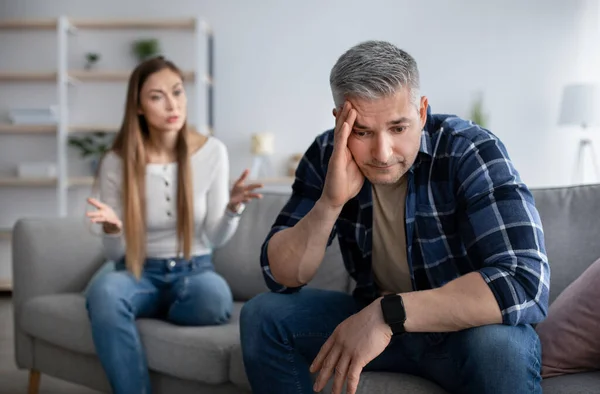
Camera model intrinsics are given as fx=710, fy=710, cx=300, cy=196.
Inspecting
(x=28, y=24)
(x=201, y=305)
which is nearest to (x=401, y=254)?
(x=201, y=305)

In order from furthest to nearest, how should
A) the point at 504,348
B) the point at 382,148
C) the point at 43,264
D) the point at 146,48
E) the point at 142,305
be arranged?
the point at 146,48
the point at 43,264
the point at 142,305
the point at 382,148
the point at 504,348

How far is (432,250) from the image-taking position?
4.77 ft

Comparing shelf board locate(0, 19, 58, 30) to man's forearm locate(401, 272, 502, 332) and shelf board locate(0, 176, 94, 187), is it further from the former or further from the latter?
man's forearm locate(401, 272, 502, 332)

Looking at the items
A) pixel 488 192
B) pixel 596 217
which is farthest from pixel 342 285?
pixel 488 192

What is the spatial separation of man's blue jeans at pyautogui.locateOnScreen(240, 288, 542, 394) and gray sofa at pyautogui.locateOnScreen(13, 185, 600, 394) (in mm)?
50

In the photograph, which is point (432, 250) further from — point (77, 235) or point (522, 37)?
point (522, 37)

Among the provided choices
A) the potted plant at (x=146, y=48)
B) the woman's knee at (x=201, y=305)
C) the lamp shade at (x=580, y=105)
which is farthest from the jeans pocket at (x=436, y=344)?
the potted plant at (x=146, y=48)

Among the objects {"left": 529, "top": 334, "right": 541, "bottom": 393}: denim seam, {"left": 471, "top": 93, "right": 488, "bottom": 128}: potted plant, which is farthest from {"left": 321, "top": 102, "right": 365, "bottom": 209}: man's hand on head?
{"left": 471, "top": 93, "right": 488, "bottom": 128}: potted plant

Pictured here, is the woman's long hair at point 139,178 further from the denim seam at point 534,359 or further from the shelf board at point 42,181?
the shelf board at point 42,181

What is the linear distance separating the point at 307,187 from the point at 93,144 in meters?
3.74

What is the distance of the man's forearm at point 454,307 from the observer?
4.07 ft

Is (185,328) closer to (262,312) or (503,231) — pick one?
(262,312)

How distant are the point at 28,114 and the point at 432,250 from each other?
4.05 metres

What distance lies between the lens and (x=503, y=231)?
129 cm
